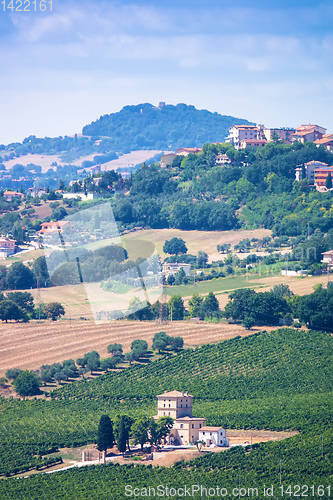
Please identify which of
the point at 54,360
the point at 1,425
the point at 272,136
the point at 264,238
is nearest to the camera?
the point at 1,425

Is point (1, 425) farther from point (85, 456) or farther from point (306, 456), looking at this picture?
point (306, 456)

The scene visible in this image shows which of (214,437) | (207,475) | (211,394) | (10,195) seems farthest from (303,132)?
(207,475)

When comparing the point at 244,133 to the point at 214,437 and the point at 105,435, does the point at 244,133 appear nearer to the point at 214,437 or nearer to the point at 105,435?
the point at 214,437

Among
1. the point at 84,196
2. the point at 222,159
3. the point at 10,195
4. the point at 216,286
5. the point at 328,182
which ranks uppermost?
the point at 222,159

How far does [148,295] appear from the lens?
3046 inches

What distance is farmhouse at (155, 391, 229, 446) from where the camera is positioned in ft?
147

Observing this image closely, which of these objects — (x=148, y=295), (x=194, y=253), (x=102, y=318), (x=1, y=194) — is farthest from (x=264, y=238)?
(x=1, y=194)

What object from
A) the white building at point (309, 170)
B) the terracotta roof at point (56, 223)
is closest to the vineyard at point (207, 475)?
the terracotta roof at point (56, 223)

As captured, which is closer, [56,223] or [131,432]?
[131,432]

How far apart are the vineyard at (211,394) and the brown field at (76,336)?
3.22 m

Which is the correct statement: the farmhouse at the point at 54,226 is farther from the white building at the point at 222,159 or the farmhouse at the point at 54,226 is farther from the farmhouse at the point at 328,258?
the farmhouse at the point at 328,258

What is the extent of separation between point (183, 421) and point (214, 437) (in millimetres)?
1903

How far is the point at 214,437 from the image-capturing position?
146 ft

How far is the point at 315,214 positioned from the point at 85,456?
191 feet
